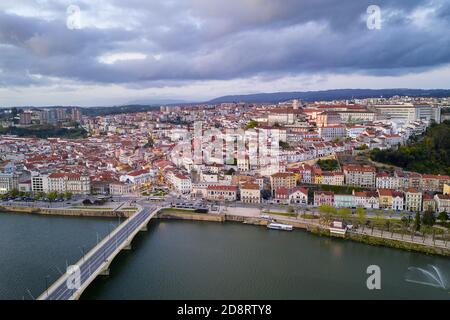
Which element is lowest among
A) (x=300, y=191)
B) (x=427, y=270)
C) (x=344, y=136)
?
(x=427, y=270)

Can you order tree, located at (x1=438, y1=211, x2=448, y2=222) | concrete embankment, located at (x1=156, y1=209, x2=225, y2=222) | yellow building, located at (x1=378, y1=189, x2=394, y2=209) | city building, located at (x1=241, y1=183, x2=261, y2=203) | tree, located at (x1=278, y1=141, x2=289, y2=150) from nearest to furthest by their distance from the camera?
tree, located at (x1=438, y1=211, x2=448, y2=222) → concrete embankment, located at (x1=156, y1=209, x2=225, y2=222) → yellow building, located at (x1=378, y1=189, x2=394, y2=209) → city building, located at (x1=241, y1=183, x2=261, y2=203) → tree, located at (x1=278, y1=141, x2=289, y2=150)

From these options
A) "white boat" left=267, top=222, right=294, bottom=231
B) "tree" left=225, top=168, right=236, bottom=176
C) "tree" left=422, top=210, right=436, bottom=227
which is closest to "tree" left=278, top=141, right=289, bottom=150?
"tree" left=225, top=168, right=236, bottom=176

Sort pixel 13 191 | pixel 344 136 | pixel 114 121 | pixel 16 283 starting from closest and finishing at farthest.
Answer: pixel 16 283
pixel 13 191
pixel 344 136
pixel 114 121

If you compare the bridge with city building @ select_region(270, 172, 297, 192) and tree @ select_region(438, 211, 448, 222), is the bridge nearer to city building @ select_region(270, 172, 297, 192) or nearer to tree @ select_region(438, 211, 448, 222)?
city building @ select_region(270, 172, 297, 192)
